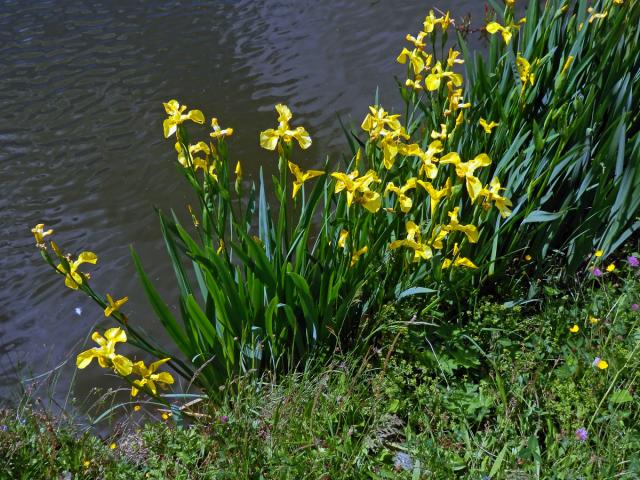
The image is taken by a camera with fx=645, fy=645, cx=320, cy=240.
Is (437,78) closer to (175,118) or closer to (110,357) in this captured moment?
(175,118)

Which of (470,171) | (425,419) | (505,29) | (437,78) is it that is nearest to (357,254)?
(470,171)

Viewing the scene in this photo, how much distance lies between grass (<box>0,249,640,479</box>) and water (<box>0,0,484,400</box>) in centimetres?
96

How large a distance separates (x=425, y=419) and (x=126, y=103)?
385cm

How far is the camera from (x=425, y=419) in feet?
6.48

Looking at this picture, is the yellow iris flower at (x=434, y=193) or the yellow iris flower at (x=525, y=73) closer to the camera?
the yellow iris flower at (x=434, y=193)

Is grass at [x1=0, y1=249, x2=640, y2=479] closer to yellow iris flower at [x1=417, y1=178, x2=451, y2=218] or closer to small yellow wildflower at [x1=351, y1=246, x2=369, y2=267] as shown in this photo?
small yellow wildflower at [x1=351, y1=246, x2=369, y2=267]

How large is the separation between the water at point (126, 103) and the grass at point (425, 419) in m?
0.96

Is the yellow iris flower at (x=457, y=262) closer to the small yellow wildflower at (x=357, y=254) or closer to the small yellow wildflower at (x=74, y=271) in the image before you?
the small yellow wildflower at (x=357, y=254)

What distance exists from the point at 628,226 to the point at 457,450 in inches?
46.5

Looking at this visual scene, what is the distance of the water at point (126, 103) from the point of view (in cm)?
337

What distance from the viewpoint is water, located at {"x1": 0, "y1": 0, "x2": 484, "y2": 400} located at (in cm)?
337

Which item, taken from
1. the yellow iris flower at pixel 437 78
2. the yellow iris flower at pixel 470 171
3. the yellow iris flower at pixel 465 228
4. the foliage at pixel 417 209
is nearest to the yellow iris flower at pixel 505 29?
the foliage at pixel 417 209

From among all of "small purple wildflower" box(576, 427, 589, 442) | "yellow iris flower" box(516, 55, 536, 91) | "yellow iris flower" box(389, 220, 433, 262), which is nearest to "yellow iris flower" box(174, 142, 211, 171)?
"yellow iris flower" box(389, 220, 433, 262)

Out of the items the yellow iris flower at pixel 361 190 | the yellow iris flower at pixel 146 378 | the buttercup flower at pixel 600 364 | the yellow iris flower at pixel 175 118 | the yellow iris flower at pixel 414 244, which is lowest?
the buttercup flower at pixel 600 364
